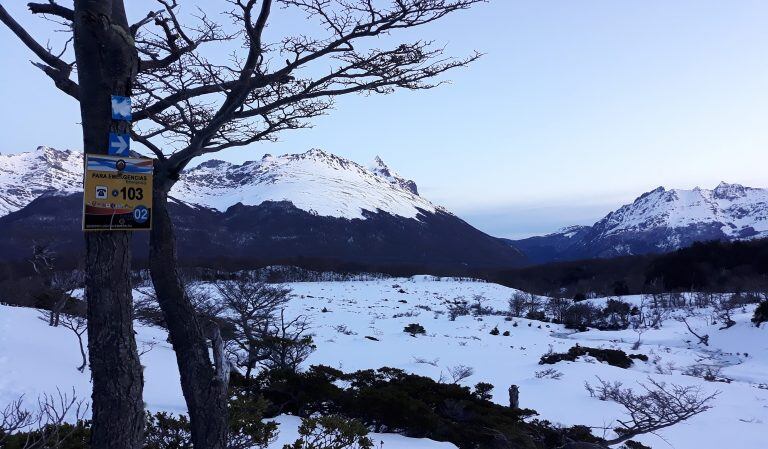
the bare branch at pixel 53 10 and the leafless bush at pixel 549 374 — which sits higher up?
the bare branch at pixel 53 10

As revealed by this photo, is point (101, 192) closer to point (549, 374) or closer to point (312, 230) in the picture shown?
point (549, 374)

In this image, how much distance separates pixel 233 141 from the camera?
12.4 ft

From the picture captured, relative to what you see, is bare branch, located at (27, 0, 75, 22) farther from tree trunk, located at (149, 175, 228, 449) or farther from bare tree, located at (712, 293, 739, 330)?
bare tree, located at (712, 293, 739, 330)

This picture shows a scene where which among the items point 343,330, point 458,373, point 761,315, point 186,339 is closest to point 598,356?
point 458,373

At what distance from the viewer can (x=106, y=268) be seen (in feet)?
8.41

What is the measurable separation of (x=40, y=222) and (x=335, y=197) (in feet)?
332

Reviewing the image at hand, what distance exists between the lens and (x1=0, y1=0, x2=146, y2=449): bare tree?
2510 mm

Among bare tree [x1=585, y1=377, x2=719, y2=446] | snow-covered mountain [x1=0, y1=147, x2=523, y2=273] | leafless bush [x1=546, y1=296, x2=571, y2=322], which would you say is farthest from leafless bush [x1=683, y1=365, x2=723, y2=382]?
snow-covered mountain [x1=0, y1=147, x2=523, y2=273]

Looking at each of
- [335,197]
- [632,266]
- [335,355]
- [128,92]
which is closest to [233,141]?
[128,92]

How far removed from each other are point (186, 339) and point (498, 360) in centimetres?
1771

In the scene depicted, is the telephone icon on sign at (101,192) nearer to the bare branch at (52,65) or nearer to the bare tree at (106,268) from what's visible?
the bare tree at (106,268)

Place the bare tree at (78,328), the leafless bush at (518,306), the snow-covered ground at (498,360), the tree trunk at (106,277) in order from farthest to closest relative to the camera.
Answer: the leafless bush at (518,306) < the bare tree at (78,328) < the snow-covered ground at (498,360) < the tree trunk at (106,277)

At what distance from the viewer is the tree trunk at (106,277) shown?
2.51 m

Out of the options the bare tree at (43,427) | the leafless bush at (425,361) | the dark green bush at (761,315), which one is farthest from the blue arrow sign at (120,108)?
the dark green bush at (761,315)
